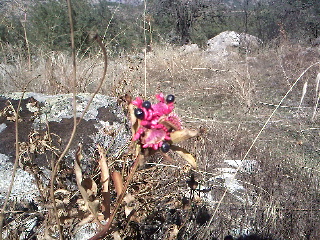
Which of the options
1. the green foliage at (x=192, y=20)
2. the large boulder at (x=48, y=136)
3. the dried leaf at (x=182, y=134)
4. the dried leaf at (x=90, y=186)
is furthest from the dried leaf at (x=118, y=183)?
the green foliage at (x=192, y=20)

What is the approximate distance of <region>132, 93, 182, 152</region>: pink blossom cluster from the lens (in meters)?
0.60

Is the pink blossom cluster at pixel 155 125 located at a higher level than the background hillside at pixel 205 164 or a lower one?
higher

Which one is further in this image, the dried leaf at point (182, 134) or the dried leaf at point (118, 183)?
the dried leaf at point (118, 183)

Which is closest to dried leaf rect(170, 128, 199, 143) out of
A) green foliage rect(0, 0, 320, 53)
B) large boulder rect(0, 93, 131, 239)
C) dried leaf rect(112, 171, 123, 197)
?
dried leaf rect(112, 171, 123, 197)

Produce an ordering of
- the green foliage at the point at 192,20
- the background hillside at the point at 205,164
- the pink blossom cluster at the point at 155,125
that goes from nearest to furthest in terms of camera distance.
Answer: the pink blossom cluster at the point at 155,125
the background hillside at the point at 205,164
the green foliage at the point at 192,20

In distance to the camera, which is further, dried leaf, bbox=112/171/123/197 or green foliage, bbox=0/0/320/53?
green foliage, bbox=0/0/320/53

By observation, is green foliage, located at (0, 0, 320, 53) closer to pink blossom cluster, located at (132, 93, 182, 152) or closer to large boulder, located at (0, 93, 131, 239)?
large boulder, located at (0, 93, 131, 239)

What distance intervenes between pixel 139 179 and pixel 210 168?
0.85 metres

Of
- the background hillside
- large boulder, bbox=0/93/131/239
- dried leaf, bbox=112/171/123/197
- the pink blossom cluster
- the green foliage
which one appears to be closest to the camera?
the pink blossom cluster

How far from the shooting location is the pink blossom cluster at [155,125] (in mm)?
604

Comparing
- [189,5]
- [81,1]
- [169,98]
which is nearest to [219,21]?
[189,5]

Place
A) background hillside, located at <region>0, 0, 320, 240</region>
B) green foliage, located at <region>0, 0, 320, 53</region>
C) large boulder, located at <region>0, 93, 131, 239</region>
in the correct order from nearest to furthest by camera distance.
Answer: background hillside, located at <region>0, 0, 320, 240</region>
large boulder, located at <region>0, 93, 131, 239</region>
green foliage, located at <region>0, 0, 320, 53</region>

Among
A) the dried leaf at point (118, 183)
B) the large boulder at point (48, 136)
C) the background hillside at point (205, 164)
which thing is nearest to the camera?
the dried leaf at point (118, 183)

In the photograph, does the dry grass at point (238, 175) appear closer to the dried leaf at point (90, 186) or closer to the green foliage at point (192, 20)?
the dried leaf at point (90, 186)
